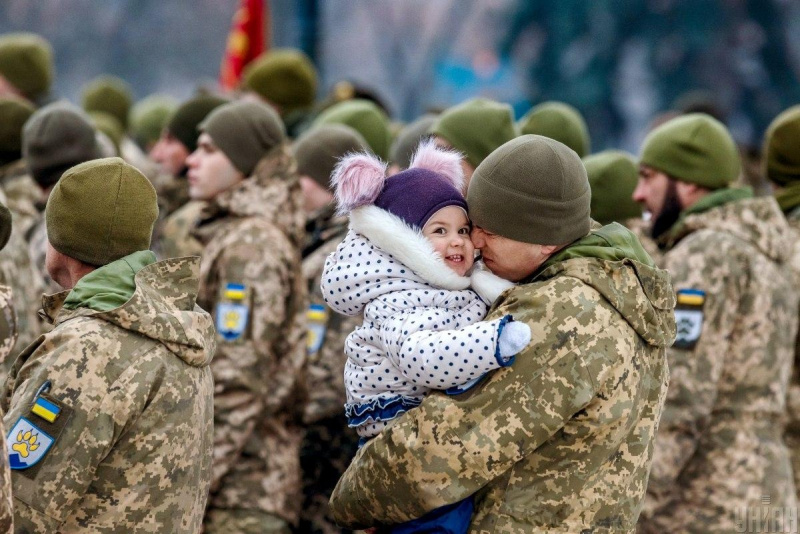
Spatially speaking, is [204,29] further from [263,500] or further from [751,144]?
[263,500]

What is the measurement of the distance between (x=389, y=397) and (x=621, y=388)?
67 centimetres

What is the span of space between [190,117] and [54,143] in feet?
3.49

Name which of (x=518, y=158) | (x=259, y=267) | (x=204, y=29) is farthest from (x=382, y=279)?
(x=204, y=29)

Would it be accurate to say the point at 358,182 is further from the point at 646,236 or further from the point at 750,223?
the point at 646,236

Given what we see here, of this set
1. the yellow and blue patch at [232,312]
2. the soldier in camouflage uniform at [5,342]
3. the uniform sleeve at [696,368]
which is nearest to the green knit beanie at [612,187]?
the uniform sleeve at [696,368]

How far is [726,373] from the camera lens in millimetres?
4973

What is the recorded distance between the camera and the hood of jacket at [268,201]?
529cm

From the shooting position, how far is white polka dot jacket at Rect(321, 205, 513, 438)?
10.5 feet

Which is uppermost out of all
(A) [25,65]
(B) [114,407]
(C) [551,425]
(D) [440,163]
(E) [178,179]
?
(D) [440,163]

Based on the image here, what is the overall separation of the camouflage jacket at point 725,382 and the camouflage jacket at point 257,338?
5.45 ft

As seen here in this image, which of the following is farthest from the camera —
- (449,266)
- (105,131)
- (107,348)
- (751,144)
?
(751,144)

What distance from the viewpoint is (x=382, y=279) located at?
3.34m

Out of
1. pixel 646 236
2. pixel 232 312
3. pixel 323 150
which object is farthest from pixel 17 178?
pixel 646 236

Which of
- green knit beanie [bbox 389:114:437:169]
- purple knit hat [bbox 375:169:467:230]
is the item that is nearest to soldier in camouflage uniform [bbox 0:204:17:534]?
purple knit hat [bbox 375:169:467:230]
